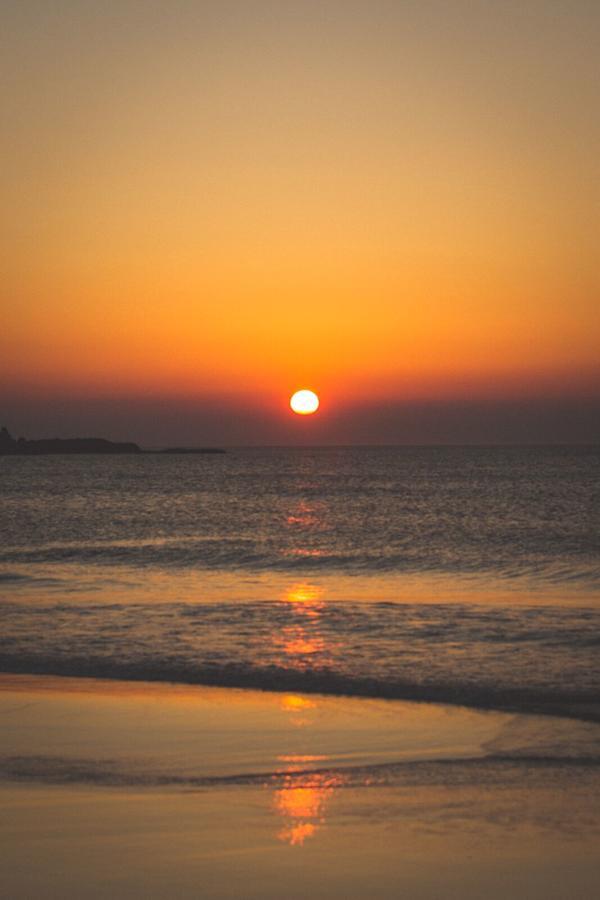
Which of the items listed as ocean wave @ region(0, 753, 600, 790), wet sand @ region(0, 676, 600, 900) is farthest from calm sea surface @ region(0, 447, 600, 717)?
ocean wave @ region(0, 753, 600, 790)

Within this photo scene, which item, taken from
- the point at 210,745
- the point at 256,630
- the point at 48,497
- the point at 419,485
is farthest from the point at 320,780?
the point at 419,485

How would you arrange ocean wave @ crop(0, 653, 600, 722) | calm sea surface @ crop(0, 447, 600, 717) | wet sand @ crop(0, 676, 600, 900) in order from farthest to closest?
1. calm sea surface @ crop(0, 447, 600, 717)
2. ocean wave @ crop(0, 653, 600, 722)
3. wet sand @ crop(0, 676, 600, 900)

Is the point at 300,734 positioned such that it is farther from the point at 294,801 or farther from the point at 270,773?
the point at 294,801

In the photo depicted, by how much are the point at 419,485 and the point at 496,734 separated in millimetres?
95026

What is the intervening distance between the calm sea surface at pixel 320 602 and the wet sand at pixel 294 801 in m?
2.17

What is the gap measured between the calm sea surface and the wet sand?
7.12 ft

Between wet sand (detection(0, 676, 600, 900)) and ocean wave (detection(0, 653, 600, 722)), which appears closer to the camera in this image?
wet sand (detection(0, 676, 600, 900))

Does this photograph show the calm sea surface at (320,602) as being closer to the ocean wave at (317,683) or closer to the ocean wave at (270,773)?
the ocean wave at (317,683)

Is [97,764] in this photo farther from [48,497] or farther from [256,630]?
[48,497]

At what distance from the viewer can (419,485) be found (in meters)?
105

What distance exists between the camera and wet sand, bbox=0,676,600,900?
6.53m

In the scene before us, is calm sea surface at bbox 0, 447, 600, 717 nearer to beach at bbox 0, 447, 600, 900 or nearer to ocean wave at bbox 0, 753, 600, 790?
beach at bbox 0, 447, 600, 900

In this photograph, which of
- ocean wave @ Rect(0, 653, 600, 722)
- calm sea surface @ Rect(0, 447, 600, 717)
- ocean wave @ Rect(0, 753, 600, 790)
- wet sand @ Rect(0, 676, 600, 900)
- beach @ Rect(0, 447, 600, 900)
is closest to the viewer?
wet sand @ Rect(0, 676, 600, 900)

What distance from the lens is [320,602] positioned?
23.9 metres
